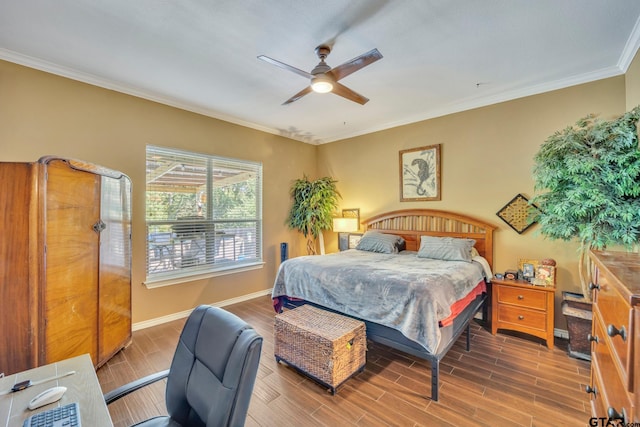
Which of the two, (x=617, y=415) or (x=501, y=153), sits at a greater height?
(x=501, y=153)

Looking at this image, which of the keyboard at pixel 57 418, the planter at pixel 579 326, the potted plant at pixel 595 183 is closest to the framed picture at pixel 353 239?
the potted plant at pixel 595 183

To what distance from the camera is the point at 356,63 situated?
7.09 feet

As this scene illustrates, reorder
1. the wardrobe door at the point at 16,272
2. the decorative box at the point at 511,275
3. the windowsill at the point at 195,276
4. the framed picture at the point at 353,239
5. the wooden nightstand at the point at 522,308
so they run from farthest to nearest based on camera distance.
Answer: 1. the framed picture at the point at 353,239
2. the windowsill at the point at 195,276
3. the decorative box at the point at 511,275
4. the wooden nightstand at the point at 522,308
5. the wardrobe door at the point at 16,272

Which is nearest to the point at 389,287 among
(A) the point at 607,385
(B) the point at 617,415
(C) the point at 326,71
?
(A) the point at 607,385

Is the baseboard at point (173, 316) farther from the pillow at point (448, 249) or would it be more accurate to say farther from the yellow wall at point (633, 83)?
the yellow wall at point (633, 83)

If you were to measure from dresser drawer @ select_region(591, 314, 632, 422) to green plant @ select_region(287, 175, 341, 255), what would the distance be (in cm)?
391

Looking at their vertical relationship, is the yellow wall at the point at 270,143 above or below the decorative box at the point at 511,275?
above

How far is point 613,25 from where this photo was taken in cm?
221

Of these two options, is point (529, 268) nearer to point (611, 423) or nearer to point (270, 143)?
point (611, 423)

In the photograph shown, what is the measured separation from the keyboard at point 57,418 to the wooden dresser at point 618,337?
1.70 metres

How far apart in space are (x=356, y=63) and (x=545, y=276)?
2.94 meters

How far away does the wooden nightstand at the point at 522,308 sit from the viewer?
2.90 metres

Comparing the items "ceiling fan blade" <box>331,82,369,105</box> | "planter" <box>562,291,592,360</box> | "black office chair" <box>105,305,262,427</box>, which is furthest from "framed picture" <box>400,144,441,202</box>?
"black office chair" <box>105,305,262,427</box>

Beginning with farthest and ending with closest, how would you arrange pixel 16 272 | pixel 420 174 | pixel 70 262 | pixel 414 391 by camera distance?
pixel 420 174, pixel 414 391, pixel 70 262, pixel 16 272
